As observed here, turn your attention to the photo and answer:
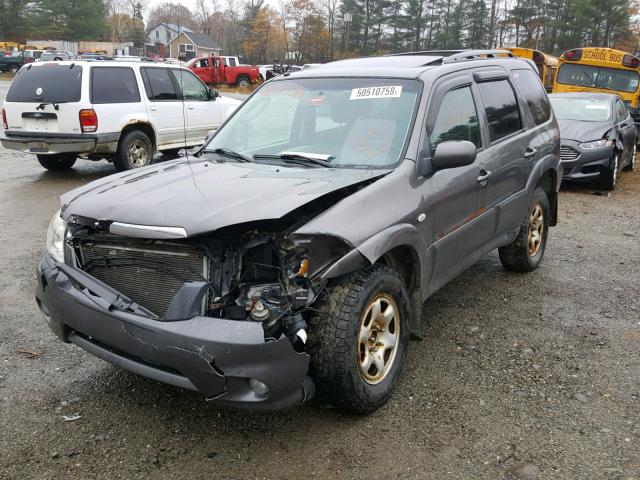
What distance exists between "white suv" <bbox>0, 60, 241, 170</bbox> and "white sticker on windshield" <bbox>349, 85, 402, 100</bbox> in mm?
5515

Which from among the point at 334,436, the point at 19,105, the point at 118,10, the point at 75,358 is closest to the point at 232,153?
the point at 75,358

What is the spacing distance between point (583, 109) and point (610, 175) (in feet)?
5.69

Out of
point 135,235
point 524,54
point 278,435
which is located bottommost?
point 278,435

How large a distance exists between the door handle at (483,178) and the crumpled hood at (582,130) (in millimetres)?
6579

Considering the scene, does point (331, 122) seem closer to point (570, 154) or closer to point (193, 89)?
point (570, 154)

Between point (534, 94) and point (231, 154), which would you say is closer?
point (231, 154)

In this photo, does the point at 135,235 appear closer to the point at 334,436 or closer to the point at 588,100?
the point at 334,436

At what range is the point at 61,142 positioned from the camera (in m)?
9.64

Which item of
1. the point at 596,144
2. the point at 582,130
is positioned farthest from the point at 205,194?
the point at 582,130

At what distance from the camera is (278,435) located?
319cm

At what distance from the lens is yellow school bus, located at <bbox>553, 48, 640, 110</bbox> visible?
593 inches

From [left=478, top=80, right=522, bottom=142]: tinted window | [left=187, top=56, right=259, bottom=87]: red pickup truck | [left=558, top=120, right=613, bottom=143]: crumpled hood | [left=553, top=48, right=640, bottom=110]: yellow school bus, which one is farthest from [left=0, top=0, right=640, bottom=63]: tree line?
[left=478, top=80, right=522, bottom=142]: tinted window

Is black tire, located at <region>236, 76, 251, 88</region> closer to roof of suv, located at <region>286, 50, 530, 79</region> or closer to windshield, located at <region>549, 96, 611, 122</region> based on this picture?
windshield, located at <region>549, 96, 611, 122</region>

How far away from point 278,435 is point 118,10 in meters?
113
